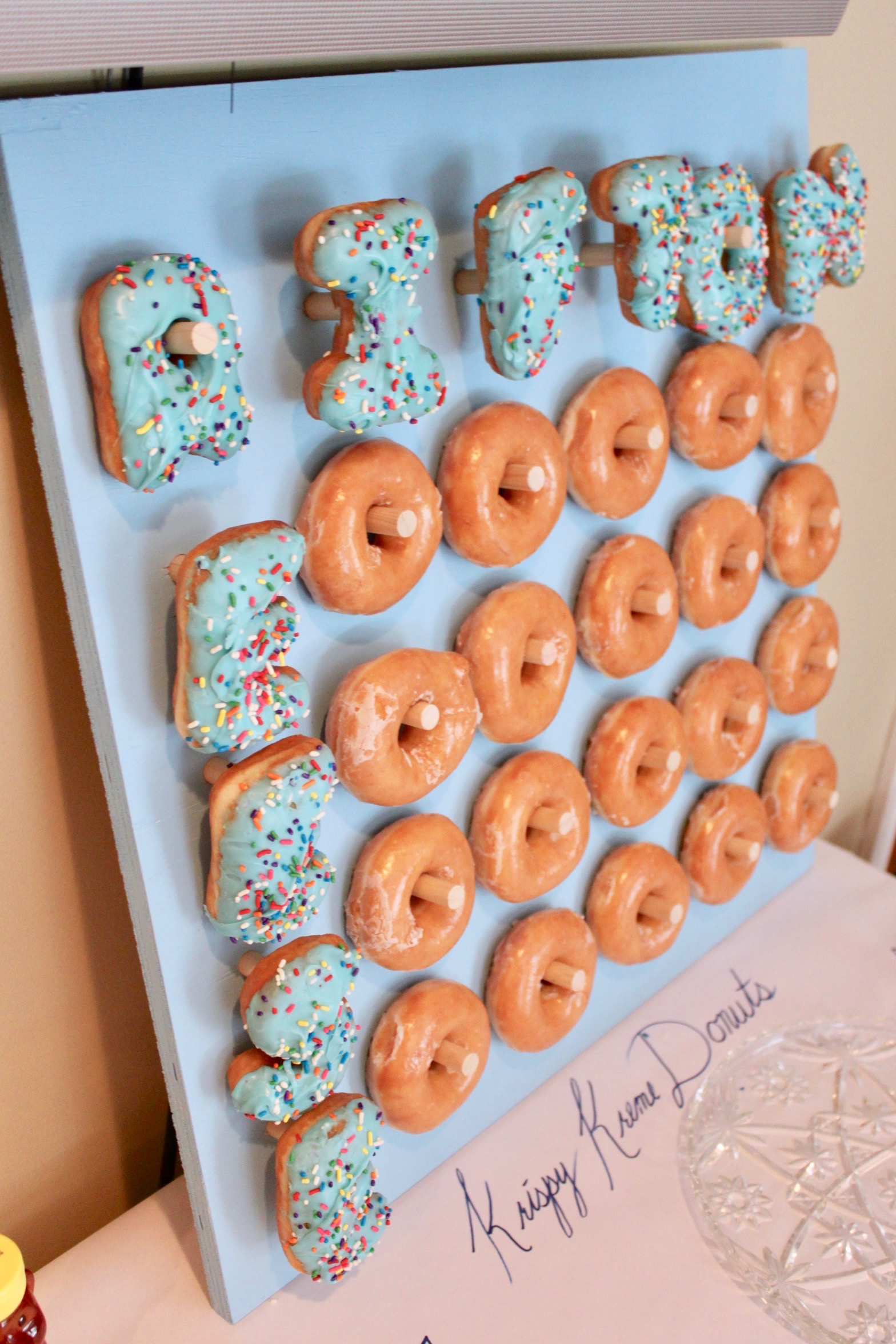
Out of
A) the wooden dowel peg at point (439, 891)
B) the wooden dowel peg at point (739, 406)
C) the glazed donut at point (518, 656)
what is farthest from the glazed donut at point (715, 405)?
the wooden dowel peg at point (439, 891)

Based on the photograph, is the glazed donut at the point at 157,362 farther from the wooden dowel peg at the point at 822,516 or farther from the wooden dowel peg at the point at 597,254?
the wooden dowel peg at the point at 822,516

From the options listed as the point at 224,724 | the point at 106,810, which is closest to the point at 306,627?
the point at 224,724

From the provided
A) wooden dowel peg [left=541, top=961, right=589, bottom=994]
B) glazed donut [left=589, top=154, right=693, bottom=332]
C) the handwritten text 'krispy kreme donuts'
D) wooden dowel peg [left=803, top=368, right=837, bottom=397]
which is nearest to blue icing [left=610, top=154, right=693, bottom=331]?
glazed donut [left=589, top=154, right=693, bottom=332]

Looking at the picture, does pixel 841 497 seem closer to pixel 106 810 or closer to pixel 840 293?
pixel 840 293

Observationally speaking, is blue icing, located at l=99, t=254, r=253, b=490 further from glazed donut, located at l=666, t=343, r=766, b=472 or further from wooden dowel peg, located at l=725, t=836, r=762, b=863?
wooden dowel peg, located at l=725, t=836, r=762, b=863

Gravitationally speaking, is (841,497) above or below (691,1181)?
above

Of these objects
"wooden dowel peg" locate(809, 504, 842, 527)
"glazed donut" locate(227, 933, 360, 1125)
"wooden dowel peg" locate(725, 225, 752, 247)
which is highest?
"wooden dowel peg" locate(725, 225, 752, 247)
